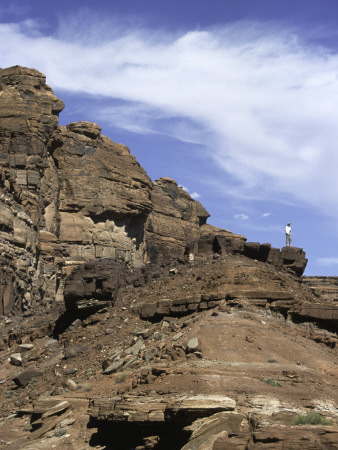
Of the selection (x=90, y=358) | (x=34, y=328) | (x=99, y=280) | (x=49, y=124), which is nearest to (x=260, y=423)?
(x=90, y=358)

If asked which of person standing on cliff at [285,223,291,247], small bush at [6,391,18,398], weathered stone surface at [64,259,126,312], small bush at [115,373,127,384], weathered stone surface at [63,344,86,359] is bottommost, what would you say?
small bush at [6,391,18,398]

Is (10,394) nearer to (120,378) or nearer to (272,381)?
(120,378)

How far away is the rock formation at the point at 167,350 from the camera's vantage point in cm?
1406

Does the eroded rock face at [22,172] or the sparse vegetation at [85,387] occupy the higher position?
the eroded rock face at [22,172]

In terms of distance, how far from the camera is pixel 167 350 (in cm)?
1923

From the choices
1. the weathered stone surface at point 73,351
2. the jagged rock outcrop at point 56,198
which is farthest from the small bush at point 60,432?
the jagged rock outcrop at point 56,198

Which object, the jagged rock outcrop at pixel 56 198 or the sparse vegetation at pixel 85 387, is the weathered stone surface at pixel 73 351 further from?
the jagged rock outcrop at pixel 56 198

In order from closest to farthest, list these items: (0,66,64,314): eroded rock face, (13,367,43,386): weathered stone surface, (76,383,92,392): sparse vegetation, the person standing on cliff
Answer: (76,383,92,392): sparse vegetation
(13,367,43,386): weathered stone surface
(0,66,64,314): eroded rock face
the person standing on cliff

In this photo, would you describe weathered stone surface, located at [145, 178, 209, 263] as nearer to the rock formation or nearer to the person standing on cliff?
the person standing on cliff

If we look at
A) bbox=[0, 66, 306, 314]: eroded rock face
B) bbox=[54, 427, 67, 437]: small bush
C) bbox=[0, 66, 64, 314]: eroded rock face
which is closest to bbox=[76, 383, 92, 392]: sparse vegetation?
bbox=[54, 427, 67, 437]: small bush

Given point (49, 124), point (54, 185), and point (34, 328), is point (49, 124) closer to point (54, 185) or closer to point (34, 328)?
point (54, 185)

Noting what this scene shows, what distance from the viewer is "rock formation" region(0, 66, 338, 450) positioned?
14062mm

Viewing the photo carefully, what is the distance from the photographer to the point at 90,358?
73.0 ft

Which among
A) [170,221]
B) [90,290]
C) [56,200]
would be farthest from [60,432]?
[170,221]
